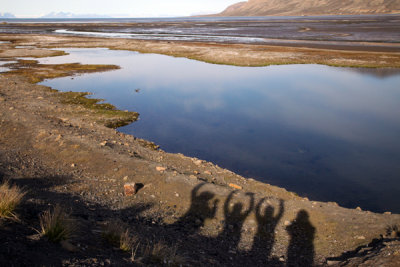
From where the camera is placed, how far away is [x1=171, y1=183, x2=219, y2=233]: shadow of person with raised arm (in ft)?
27.1

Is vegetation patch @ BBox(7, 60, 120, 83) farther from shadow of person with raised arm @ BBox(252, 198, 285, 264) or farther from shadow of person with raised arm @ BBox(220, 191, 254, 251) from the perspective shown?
shadow of person with raised arm @ BBox(252, 198, 285, 264)

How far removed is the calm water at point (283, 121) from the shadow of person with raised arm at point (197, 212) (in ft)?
13.3

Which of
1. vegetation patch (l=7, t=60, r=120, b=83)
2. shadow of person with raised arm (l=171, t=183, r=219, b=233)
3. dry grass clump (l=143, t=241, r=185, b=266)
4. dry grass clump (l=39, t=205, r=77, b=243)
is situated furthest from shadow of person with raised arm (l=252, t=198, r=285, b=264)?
vegetation patch (l=7, t=60, r=120, b=83)

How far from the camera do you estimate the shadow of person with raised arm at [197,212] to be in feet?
27.1

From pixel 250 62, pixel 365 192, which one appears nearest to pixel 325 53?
pixel 250 62

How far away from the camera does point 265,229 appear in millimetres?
8227

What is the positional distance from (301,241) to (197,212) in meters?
2.79

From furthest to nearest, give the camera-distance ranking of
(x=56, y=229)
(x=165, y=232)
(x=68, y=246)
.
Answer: (x=165, y=232) < (x=56, y=229) < (x=68, y=246)

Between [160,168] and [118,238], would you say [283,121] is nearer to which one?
[160,168]

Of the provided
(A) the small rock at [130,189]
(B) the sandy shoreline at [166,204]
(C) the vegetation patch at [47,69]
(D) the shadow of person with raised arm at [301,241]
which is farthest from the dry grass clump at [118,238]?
(C) the vegetation patch at [47,69]

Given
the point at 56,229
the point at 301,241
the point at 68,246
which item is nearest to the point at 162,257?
the point at 68,246

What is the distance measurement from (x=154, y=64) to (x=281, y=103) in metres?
21.8

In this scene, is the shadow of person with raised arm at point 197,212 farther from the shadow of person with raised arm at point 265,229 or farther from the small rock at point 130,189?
the small rock at point 130,189

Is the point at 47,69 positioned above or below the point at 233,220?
above
